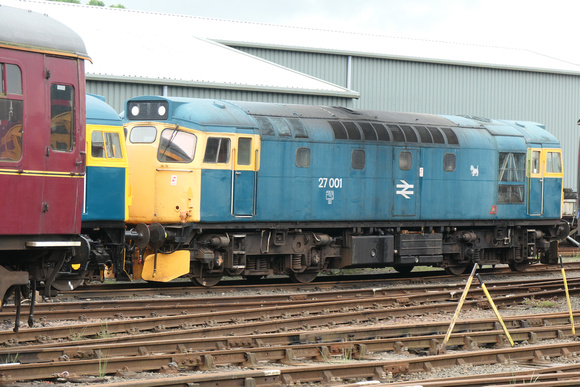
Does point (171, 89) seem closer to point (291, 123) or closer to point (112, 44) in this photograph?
point (112, 44)

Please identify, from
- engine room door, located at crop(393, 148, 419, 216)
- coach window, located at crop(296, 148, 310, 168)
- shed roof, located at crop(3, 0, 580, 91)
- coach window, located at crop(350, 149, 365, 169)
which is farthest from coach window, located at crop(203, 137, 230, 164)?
shed roof, located at crop(3, 0, 580, 91)

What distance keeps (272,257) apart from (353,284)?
2030mm

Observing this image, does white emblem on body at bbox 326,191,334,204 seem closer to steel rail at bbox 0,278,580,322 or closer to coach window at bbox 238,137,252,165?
coach window at bbox 238,137,252,165

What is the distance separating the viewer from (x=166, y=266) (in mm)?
16328

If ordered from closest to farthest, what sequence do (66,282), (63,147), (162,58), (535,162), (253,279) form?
(63,147)
(66,282)
(253,279)
(535,162)
(162,58)

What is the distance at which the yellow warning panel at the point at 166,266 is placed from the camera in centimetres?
1623

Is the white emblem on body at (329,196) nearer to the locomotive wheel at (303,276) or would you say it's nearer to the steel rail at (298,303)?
the locomotive wheel at (303,276)

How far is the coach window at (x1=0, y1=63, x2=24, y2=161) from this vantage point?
856 cm

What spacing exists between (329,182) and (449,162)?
3.68 meters

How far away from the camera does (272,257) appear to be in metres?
18.1

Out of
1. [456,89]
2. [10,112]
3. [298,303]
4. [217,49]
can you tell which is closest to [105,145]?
[298,303]

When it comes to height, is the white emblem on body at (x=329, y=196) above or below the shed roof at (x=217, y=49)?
below

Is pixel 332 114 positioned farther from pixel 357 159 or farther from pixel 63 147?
pixel 63 147

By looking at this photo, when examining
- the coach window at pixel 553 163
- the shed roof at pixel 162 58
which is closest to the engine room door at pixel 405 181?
the coach window at pixel 553 163
